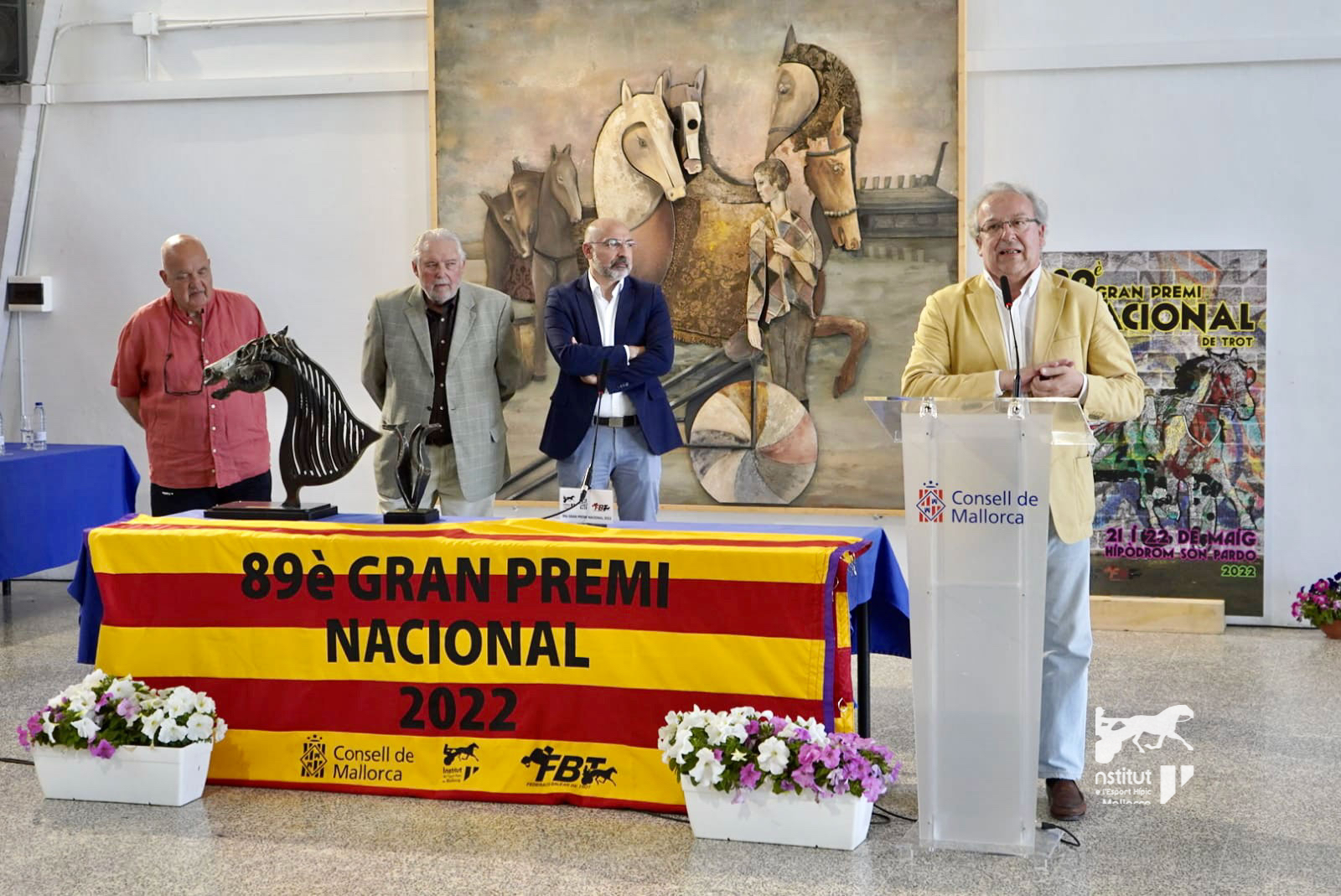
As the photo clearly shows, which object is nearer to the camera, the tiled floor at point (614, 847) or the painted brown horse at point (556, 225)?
the tiled floor at point (614, 847)

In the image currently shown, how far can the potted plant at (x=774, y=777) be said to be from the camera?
3340 mm

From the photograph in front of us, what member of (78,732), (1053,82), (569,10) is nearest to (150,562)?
(78,732)

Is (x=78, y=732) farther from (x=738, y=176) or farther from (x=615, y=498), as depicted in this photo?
(x=738, y=176)

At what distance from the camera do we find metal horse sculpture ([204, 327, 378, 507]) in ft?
13.8

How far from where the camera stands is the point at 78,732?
12.3 ft

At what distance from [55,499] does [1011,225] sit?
14.7 feet

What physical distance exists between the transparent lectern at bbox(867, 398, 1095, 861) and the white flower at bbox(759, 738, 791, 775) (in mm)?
313

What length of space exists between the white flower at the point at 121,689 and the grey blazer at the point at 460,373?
4.26ft

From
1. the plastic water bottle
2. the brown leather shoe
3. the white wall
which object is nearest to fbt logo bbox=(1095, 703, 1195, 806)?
the brown leather shoe

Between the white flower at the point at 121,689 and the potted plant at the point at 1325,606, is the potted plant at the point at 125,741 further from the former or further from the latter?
the potted plant at the point at 1325,606

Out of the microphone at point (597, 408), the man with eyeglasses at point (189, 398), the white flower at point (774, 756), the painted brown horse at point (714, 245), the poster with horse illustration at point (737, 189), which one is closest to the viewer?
the white flower at point (774, 756)

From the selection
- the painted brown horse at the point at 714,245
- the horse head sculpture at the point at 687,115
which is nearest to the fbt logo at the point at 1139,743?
the painted brown horse at the point at 714,245

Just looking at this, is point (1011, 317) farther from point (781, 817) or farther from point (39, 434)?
point (39, 434)

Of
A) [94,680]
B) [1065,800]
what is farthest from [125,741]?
[1065,800]
